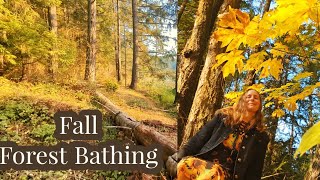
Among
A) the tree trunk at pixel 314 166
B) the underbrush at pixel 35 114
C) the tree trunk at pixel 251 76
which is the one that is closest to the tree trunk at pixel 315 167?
the tree trunk at pixel 314 166

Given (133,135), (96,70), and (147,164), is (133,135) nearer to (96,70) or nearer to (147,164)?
(147,164)

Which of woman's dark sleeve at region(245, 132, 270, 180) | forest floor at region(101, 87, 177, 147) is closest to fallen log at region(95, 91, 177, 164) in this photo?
forest floor at region(101, 87, 177, 147)

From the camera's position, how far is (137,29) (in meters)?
1.73

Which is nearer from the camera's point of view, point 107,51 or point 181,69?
point 181,69

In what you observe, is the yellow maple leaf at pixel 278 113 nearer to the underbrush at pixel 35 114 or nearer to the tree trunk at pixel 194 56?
the tree trunk at pixel 194 56

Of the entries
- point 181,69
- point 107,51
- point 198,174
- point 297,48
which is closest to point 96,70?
point 107,51

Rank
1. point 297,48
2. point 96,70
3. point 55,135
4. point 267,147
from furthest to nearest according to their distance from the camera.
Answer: point 96,70 → point 55,135 → point 267,147 → point 297,48

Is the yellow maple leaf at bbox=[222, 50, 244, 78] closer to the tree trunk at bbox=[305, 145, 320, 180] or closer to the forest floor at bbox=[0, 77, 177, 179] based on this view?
the tree trunk at bbox=[305, 145, 320, 180]

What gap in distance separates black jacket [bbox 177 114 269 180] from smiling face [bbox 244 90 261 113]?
0.28 feet

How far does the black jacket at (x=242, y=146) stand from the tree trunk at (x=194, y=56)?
16.0 inches

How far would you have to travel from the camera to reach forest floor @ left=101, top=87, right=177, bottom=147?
1.77 metres

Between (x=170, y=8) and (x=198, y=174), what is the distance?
0.86m

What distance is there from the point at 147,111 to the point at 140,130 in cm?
11

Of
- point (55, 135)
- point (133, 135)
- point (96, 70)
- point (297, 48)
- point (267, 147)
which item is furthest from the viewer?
point (133, 135)
